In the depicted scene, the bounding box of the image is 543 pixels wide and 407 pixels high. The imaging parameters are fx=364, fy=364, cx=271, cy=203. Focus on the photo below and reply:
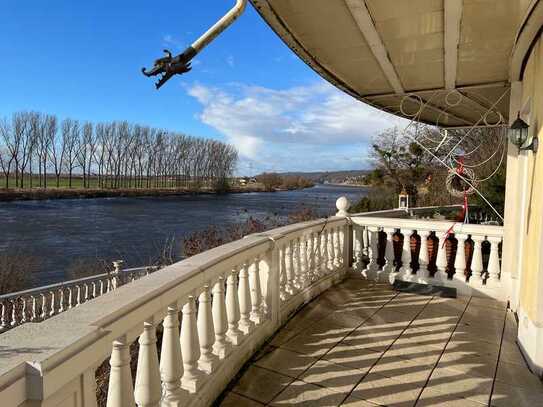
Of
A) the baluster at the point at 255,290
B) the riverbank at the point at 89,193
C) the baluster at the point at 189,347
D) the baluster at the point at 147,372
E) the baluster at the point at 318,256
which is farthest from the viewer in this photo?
the riverbank at the point at 89,193

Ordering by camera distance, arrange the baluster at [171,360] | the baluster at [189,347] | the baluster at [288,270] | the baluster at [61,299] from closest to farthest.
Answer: the baluster at [171,360], the baluster at [189,347], the baluster at [288,270], the baluster at [61,299]

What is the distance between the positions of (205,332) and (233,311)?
14.5 inches

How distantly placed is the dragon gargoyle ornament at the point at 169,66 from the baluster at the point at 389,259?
329cm

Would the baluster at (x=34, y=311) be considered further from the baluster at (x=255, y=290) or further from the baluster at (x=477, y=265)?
the baluster at (x=477, y=265)

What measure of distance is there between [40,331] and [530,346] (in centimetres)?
279

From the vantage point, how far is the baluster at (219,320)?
2.11 m

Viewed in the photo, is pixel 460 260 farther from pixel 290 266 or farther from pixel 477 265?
pixel 290 266

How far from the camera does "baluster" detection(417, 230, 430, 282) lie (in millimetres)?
4270

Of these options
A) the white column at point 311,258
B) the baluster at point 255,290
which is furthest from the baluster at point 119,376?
the white column at point 311,258

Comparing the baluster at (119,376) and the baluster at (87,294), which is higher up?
the baluster at (119,376)

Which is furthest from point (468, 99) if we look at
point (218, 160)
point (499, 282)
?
point (218, 160)

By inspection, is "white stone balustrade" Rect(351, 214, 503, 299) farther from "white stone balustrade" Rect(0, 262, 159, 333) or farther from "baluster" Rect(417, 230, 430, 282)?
"white stone balustrade" Rect(0, 262, 159, 333)

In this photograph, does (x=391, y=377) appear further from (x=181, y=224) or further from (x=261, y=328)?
(x=181, y=224)

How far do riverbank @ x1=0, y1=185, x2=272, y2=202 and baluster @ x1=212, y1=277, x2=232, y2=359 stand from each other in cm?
3904
